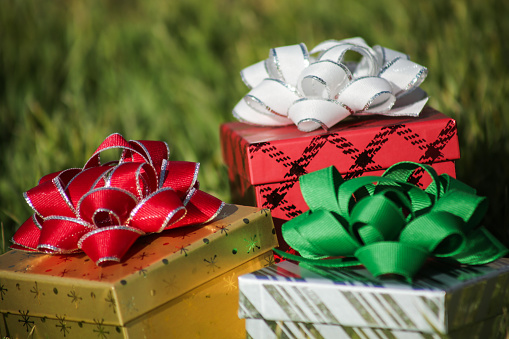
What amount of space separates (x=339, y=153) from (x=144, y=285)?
1.39ft

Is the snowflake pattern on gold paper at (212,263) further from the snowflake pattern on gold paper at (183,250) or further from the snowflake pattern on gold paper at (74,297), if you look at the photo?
the snowflake pattern on gold paper at (74,297)

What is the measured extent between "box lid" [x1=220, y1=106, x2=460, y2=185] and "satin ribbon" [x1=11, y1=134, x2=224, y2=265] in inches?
5.6

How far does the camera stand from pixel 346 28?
8.46 feet

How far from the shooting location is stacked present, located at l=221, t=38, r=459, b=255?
3.20ft

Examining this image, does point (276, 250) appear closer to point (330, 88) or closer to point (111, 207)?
point (111, 207)

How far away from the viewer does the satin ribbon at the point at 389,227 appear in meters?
0.69

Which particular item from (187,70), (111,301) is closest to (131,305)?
(111,301)

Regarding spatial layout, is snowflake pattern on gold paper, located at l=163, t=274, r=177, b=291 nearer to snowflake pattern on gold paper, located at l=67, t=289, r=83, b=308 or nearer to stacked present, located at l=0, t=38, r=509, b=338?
stacked present, located at l=0, t=38, r=509, b=338

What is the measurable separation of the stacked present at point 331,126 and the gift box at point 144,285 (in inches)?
4.9

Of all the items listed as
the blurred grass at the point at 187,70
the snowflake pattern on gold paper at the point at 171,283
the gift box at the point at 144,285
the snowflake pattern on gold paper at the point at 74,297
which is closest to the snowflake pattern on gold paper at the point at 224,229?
the gift box at the point at 144,285

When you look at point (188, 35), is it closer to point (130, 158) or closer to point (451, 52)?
point (451, 52)

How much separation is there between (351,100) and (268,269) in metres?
0.40

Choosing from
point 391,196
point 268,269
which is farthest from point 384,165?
point 268,269

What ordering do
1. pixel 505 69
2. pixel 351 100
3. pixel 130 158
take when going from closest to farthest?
pixel 130 158
pixel 351 100
pixel 505 69
